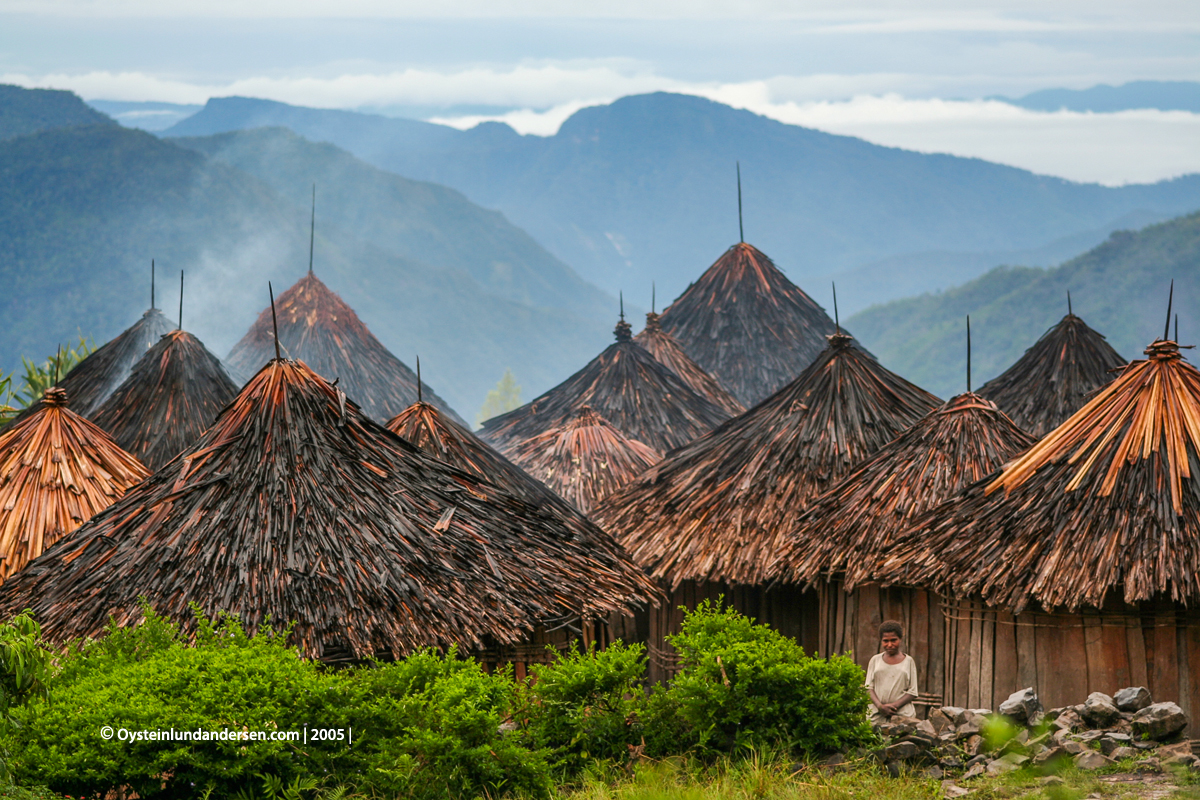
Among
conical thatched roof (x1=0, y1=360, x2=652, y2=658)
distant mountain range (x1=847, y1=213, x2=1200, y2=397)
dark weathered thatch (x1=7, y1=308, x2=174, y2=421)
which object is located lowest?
conical thatched roof (x1=0, y1=360, x2=652, y2=658)

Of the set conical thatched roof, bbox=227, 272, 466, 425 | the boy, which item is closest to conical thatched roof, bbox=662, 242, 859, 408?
conical thatched roof, bbox=227, 272, 466, 425

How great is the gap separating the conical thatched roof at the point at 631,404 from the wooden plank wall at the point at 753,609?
486 cm

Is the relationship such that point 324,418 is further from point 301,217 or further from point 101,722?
point 301,217

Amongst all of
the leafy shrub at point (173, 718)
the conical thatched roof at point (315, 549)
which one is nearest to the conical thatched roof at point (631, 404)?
the conical thatched roof at point (315, 549)

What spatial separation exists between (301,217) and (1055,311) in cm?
7475

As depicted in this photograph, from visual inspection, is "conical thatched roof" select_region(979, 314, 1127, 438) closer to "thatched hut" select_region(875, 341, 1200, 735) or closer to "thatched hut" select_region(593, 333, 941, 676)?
"thatched hut" select_region(593, 333, 941, 676)

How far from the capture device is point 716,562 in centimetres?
1216

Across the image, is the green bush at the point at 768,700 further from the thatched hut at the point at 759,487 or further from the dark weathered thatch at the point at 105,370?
the dark weathered thatch at the point at 105,370

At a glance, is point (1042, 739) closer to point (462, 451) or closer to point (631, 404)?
point (462, 451)

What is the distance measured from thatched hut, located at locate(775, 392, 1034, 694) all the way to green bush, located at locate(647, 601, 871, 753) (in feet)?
11.6

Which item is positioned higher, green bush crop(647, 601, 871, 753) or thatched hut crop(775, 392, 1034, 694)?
thatched hut crop(775, 392, 1034, 694)

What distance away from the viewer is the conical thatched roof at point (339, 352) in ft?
66.6

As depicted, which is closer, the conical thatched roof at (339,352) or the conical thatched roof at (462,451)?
the conical thatched roof at (462,451)

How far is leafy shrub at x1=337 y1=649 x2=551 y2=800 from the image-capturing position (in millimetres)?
6648
